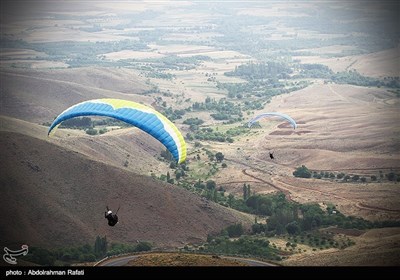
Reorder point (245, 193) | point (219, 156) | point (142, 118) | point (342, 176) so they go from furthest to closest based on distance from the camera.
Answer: point (219, 156)
point (342, 176)
point (245, 193)
point (142, 118)

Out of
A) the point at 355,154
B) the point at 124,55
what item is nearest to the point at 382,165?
the point at 355,154

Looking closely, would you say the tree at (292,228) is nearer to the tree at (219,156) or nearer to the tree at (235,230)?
the tree at (235,230)

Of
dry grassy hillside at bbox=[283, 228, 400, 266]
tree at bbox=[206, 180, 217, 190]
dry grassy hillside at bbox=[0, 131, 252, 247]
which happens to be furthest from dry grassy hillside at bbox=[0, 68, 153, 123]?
dry grassy hillside at bbox=[283, 228, 400, 266]

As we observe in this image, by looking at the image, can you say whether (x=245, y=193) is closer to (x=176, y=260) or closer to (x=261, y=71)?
(x=176, y=260)

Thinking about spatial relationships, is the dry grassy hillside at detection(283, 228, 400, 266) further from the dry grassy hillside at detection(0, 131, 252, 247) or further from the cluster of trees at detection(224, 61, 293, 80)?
the cluster of trees at detection(224, 61, 293, 80)

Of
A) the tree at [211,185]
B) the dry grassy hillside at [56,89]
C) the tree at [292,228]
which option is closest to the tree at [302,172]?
the tree at [211,185]

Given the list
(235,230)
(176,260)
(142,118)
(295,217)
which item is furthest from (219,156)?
(142,118)
